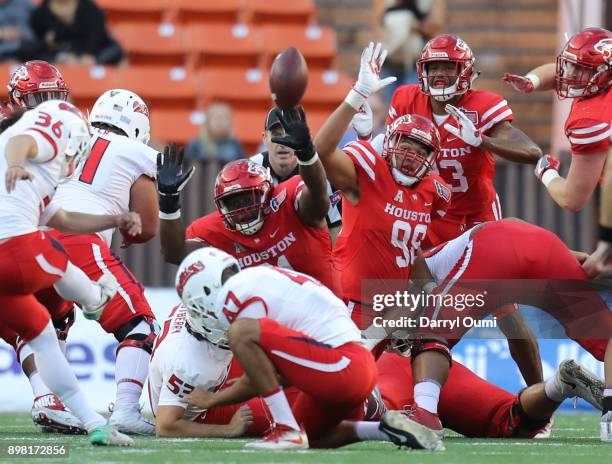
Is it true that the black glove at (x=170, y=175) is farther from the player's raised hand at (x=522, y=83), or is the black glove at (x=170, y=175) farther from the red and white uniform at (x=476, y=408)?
the player's raised hand at (x=522, y=83)

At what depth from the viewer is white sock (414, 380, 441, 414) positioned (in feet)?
20.7

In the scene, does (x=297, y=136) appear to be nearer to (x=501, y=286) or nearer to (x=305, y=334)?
(x=305, y=334)

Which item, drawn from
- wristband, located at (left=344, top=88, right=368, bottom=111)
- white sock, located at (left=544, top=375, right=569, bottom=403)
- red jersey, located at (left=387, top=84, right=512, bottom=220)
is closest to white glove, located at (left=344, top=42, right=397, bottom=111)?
wristband, located at (left=344, top=88, right=368, bottom=111)

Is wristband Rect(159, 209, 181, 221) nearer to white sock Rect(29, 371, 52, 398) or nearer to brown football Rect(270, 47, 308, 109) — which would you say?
brown football Rect(270, 47, 308, 109)

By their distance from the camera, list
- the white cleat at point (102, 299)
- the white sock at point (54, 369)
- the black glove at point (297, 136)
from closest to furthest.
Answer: the white sock at point (54, 369) < the white cleat at point (102, 299) < the black glove at point (297, 136)

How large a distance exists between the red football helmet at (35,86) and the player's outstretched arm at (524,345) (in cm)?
262

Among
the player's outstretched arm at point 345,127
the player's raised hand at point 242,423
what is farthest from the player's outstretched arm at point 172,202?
the player's raised hand at point 242,423

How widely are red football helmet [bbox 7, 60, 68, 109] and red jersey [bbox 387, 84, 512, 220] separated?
176 centimetres

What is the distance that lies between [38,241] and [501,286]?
7.68 ft

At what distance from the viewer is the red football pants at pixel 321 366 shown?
17.7 ft

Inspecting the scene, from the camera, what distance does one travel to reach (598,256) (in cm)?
648

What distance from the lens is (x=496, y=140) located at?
23.5ft

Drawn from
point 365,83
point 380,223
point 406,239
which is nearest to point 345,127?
point 365,83

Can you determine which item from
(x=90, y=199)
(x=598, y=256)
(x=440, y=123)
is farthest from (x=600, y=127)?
(x=90, y=199)
